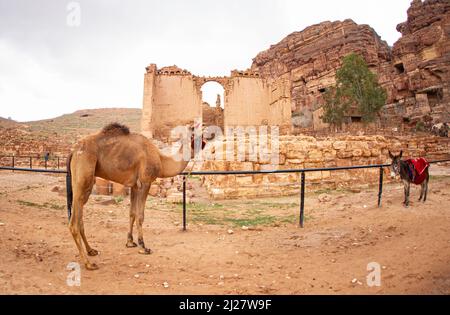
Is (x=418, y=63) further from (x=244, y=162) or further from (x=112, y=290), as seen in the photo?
(x=112, y=290)

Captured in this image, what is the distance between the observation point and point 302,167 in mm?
12102

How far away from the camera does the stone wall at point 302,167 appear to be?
10906mm

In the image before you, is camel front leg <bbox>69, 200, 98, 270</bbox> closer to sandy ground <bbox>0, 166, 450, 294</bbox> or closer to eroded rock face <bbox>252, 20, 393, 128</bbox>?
sandy ground <bbox>0, 166, 450, 294</bbox>

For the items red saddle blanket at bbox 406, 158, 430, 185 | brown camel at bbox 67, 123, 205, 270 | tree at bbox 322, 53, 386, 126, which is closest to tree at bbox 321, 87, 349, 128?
tree at bbox 322, 53, 386, 126

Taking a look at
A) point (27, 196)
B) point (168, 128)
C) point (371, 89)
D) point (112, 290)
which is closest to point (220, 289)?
point (112, 290)

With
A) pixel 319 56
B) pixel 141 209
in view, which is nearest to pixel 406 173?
pixel 141 209

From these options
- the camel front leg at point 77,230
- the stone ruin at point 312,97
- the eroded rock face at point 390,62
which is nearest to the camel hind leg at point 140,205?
the camel front leg at point 77,230

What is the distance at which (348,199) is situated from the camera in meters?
8.67

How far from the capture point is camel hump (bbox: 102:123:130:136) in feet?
13.4

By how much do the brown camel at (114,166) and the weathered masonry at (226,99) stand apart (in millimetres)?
23314

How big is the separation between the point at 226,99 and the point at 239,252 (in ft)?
82.7

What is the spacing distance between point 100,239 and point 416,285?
454 cm

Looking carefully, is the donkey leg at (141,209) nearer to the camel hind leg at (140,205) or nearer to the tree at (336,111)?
the camel hind leg at (140,205)

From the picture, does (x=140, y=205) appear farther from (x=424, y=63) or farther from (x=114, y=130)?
(x=424, y=63)
